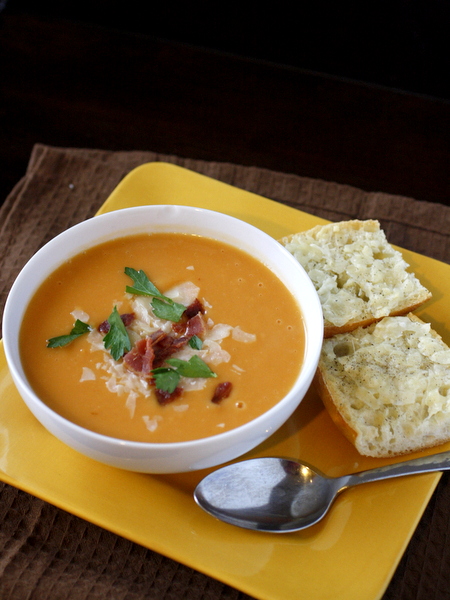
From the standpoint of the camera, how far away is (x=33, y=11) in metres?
5.10

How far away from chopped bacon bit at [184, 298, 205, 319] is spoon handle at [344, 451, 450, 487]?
0.77 metres

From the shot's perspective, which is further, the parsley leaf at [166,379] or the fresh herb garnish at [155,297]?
the fresh herb garnish at [155,297]

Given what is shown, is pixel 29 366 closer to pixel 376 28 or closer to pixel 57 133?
pixel 57 133

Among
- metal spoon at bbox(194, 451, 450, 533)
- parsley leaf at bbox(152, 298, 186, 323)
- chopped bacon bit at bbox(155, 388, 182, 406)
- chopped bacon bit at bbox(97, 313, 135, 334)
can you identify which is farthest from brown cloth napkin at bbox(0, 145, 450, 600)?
parsley leaf at bbox(152, 298, 186, 323)

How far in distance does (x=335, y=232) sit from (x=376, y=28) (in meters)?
2.54

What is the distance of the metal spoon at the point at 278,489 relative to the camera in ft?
6.73

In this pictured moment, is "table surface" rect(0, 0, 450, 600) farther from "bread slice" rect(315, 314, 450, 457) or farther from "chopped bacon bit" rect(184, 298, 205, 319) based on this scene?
"chopped bacon bit" rect(184, 298, 205, 319)

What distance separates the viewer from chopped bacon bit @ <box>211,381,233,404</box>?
2084mm

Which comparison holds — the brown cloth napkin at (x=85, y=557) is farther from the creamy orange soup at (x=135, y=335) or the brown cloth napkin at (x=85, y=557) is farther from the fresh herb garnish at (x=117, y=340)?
the fresh herb garnish at (x=117, y=340)

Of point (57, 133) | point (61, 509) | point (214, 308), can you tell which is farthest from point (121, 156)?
point (61, 509)

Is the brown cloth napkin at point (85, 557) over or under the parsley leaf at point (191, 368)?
under

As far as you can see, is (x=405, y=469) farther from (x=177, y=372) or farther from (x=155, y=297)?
(x=155, y=297)

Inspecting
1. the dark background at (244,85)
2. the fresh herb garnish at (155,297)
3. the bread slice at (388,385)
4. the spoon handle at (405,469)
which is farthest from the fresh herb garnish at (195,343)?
the dark background at (244,85)

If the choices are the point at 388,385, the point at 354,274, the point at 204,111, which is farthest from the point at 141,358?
the point at 204,111
